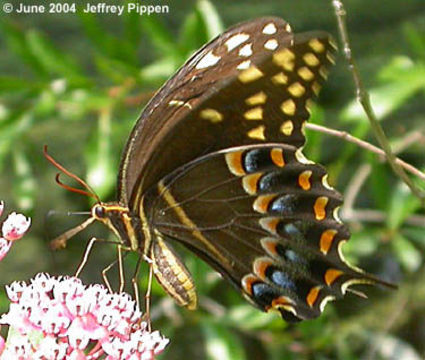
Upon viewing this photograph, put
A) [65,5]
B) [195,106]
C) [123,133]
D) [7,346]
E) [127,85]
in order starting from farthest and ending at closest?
[65,5] < [123,133] < [127,85] < [195,106] < [7,346]

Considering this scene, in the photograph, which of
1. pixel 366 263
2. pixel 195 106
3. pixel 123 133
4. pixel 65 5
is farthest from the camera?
pixel 366 263

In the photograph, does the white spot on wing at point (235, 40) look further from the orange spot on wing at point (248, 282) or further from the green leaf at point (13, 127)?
the green leaf at point (13, 127)

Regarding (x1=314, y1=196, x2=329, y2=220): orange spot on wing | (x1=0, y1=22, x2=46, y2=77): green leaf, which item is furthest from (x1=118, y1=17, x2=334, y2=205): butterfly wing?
(x1=0, y1=22, x2=46, y2=77): green leaf

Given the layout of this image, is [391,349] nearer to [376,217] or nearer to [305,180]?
[376,217]

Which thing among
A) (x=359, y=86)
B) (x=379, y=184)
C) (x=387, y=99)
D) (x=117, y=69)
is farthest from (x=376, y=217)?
(x=359, y=86)

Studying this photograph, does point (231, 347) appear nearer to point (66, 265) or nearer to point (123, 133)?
point (123, 133)

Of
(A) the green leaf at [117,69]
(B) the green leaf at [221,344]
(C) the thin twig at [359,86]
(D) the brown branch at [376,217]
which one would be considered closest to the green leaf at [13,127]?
(A) the green leaf at [117,69]

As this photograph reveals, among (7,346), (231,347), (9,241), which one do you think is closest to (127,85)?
(231,347)

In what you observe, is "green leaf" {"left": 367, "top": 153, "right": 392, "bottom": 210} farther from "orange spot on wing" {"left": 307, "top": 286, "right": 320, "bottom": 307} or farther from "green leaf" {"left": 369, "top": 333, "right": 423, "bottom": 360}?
"orange spot on wing" {"left": 307, "top": 286, "right": 320, "bottom": 307}
